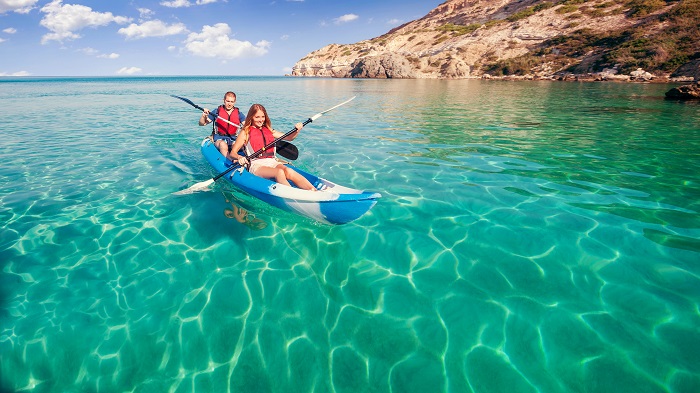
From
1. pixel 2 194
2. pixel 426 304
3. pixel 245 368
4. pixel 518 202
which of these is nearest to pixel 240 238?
pixel 245 368

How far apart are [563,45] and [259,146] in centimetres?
7075

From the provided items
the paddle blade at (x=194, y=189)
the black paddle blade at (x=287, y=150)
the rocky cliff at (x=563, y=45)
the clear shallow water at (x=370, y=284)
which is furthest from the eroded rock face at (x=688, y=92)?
the paddle blade at (x=194, y=189)

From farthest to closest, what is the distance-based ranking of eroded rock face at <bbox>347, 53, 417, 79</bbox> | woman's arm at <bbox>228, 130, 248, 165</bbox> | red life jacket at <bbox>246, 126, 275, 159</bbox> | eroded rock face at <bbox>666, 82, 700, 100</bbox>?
eroded rock face at <bbox>347, 53, 417, 79</bbox> → eroded rock face at <bbox>666, 82, 700, 100</bbox> → red life jacket at <bbox>246, 126, 275, 159</bbox> → woman's arm at <bbox>228, 130, 248, 165</bbox>

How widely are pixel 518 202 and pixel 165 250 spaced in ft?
22.3

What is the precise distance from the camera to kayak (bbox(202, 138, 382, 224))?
4.57m

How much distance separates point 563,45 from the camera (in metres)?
57.2

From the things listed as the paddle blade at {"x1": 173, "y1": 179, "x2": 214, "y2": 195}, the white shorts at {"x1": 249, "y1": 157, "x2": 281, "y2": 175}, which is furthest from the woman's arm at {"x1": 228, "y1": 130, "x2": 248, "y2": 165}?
the paddle blade at {"x1": 173, "y1": 179, "x2": 214, "y2": 195}

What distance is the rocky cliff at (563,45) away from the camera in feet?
133

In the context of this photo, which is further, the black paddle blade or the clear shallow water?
the black paddle blade

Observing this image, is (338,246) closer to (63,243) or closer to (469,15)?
(63,243)

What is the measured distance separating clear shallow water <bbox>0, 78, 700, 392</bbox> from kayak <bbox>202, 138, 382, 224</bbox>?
1.77 feet

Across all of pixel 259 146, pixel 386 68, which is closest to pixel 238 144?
pixel 259 146

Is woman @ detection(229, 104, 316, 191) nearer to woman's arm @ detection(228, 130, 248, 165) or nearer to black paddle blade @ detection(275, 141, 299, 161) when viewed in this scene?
woman's arm @ detection(228, 130, 248, 165)

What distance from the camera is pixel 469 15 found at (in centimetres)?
10969
